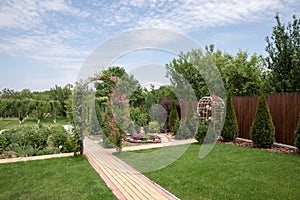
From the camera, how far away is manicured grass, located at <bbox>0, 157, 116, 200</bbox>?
10.4ft

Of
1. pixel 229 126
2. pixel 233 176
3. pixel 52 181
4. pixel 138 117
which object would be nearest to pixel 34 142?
pixel 52 181

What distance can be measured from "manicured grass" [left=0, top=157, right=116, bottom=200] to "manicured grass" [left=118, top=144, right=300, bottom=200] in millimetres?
1067

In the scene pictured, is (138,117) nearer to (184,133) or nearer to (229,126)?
(184,133)

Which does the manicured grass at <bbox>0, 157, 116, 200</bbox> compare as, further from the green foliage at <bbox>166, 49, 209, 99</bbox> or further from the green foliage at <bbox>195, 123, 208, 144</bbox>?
the green foliage at <bbox>166, 49, 209, 99</bbox>

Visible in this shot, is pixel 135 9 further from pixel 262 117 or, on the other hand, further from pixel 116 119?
pixel 262 117

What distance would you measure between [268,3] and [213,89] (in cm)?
601

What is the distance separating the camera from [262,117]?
252 inches

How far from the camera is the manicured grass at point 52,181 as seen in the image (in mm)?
3182

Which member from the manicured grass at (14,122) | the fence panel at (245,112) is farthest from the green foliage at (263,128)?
the manicured grass at (14,122)

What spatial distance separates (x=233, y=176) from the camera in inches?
150

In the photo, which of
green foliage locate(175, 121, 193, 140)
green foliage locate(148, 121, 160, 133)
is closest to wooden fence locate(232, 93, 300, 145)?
green foliage locate(175, 121, 193, 140)

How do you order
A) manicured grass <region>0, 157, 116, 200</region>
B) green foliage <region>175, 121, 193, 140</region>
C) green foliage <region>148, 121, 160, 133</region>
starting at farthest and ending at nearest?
green foliage <region>148, 121, 160, 133</region> < green foliage <region>175, 121, 193, 140</region> < manicured grass <region>0, 157, 116, 200</region>

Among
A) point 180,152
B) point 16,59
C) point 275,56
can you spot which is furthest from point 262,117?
point 16,59

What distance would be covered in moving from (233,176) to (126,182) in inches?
74.5
